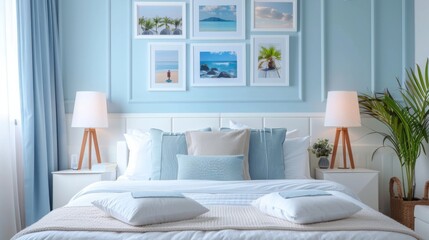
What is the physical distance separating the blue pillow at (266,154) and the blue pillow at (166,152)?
508 mm

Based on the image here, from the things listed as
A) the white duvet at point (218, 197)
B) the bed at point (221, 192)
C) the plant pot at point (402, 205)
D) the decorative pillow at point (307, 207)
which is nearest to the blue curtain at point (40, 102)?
the bed at point (221, 192)

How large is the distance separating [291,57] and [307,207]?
2341mm

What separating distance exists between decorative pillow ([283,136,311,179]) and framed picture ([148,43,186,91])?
3.77ft

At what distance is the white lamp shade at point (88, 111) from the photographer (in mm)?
3615

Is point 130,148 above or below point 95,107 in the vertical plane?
below

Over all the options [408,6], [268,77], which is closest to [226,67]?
[268,77]

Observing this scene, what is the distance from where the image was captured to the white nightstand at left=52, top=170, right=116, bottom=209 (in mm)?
3494

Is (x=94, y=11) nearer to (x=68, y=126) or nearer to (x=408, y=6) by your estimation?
(x=68, y=126)

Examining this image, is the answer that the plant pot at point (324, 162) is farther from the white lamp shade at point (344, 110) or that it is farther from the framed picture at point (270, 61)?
the framed picture at point (270, 61)

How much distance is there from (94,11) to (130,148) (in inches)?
53.8

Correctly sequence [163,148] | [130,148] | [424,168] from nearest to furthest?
[163,148] < [130,148] < [424,168]

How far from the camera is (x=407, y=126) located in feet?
11.8

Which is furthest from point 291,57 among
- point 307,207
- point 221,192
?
point 307,207

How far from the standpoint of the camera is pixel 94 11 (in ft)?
13.1
